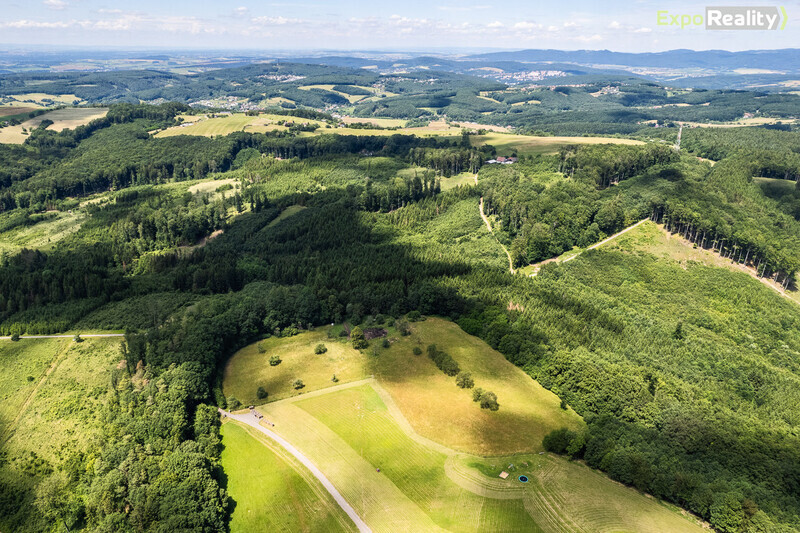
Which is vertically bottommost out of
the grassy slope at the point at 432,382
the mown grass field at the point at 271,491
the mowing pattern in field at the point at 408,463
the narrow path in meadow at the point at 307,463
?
the mown grass field at the point at 271,491

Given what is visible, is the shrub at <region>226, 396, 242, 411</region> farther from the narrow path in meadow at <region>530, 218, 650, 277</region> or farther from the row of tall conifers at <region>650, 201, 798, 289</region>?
the row of tall conifers at <region>650, 201, 798, 289</region>

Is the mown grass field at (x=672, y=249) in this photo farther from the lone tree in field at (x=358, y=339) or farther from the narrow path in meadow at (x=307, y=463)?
the narrow path in meadow at (x=307, y=463)

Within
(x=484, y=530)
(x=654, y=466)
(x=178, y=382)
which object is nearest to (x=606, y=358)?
(x=654, y=466)

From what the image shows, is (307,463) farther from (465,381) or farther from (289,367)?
(465,381)

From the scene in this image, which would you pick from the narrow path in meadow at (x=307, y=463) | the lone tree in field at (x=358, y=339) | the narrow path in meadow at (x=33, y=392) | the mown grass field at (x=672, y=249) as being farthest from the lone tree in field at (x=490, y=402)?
the mown grass field at (x=672, y=249)

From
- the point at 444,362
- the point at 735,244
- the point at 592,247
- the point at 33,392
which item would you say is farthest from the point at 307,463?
the point at 735,244

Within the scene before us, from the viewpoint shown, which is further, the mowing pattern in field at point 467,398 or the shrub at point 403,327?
the shrub at point 403,327

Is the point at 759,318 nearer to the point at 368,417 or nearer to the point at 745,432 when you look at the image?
the point at 745,432
